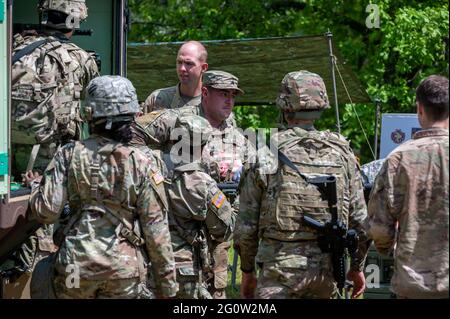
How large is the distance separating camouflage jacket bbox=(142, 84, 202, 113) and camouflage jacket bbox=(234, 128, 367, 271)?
80.3 inches

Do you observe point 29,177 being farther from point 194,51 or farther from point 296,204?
point 194,51

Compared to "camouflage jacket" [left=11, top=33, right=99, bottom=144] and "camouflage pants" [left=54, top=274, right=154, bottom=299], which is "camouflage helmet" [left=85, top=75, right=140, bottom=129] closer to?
"camouflage pants" [left=54, top=274, right=154, bottom=299]

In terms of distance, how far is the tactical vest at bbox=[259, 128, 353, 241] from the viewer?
18.1 ft

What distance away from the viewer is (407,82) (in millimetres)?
14320

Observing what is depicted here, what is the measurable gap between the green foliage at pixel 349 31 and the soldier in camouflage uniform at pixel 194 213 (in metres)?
7.63

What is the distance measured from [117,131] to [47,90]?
1.29 metres

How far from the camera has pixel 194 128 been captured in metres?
6.10

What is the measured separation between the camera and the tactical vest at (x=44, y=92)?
6.32 m

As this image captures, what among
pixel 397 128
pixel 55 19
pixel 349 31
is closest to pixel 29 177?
pixel 55 19

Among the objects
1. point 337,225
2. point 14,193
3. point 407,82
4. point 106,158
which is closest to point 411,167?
point 337,225

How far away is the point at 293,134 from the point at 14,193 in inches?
70.1

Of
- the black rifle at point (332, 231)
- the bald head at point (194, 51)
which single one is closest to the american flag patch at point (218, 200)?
the black rifle at point (332, 231)

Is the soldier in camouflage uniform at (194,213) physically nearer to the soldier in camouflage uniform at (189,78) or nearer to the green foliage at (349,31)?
the soldier in camouflage uniform at (189,78)
